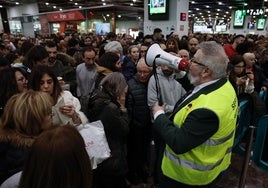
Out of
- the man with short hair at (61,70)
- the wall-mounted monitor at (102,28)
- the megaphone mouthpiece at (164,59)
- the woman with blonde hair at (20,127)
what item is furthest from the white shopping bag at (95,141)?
the wall-mounted monitor at (102,28)

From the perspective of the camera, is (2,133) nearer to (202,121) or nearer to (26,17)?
(202,121)

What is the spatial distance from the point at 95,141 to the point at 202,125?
0.86 meters

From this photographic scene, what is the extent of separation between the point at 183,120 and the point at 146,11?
7806mm

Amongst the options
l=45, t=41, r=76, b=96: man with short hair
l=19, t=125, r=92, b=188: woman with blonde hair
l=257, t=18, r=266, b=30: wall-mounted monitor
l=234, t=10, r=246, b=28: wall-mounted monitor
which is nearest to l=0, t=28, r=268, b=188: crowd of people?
l=19, t=125, r=92, b=188: woman with blonde hair

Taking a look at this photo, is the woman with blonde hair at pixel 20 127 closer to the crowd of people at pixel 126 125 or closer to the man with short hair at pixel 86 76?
the crowd of people at pixel 126 125

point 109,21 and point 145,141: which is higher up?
point 109,21

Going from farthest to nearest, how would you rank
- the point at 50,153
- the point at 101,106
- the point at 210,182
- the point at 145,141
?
the point at 145,141
the point at 101,106
the point at 210,182
the point at 50,153

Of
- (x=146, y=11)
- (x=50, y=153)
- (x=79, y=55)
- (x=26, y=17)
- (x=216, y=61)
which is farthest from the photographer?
(x=26, y=17)

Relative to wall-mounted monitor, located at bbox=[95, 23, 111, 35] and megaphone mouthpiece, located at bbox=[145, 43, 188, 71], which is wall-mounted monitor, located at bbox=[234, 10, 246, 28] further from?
megaphone mouthpiece, located at bbox=[145, 43, 188, 71]

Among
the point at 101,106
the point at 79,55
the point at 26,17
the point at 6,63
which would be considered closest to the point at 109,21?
→ the point at 26,17

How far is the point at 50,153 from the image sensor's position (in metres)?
0.84

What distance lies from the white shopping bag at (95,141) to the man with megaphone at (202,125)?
50 cm

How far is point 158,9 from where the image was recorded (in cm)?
821

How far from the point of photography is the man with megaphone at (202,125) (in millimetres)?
1400
